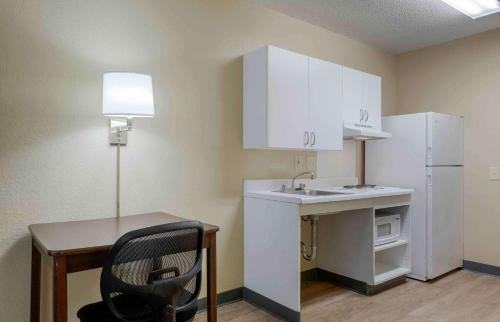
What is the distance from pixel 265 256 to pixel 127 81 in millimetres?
1580

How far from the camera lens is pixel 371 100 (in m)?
3.37

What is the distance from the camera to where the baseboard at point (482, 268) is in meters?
3.40

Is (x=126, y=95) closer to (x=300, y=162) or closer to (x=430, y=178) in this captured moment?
(x=300, y=162)

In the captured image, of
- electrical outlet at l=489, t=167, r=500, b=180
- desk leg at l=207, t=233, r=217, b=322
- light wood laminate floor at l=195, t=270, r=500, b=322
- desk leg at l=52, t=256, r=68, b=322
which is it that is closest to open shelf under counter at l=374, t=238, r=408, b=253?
light wood laminate floor at l=195, t=270, r=500, b=322

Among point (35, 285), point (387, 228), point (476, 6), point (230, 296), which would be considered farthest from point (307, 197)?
point (476, 6)

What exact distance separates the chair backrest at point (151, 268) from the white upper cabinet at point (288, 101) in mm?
1245

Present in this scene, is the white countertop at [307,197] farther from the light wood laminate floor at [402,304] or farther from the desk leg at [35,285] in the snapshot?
the desk leg at [35,285]

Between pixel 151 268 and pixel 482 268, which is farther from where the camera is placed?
pixel 482 268

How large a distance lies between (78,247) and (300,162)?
220 cm

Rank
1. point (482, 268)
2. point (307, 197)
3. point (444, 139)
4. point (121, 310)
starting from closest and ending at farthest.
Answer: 1. point (121, 310)
2. point (307, 197)
3. point (444, 139)
4. point (482, 268)

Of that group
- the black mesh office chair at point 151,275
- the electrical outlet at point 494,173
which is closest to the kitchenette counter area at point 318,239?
the electrical outlet at point 494,173

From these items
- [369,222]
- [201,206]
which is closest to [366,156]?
[369,222]

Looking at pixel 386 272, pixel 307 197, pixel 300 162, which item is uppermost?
pixel 300 162

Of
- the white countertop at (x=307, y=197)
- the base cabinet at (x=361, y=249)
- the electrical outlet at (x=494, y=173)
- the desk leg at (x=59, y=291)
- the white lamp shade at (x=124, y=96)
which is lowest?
the base cabinet at (x=361, y=249)
